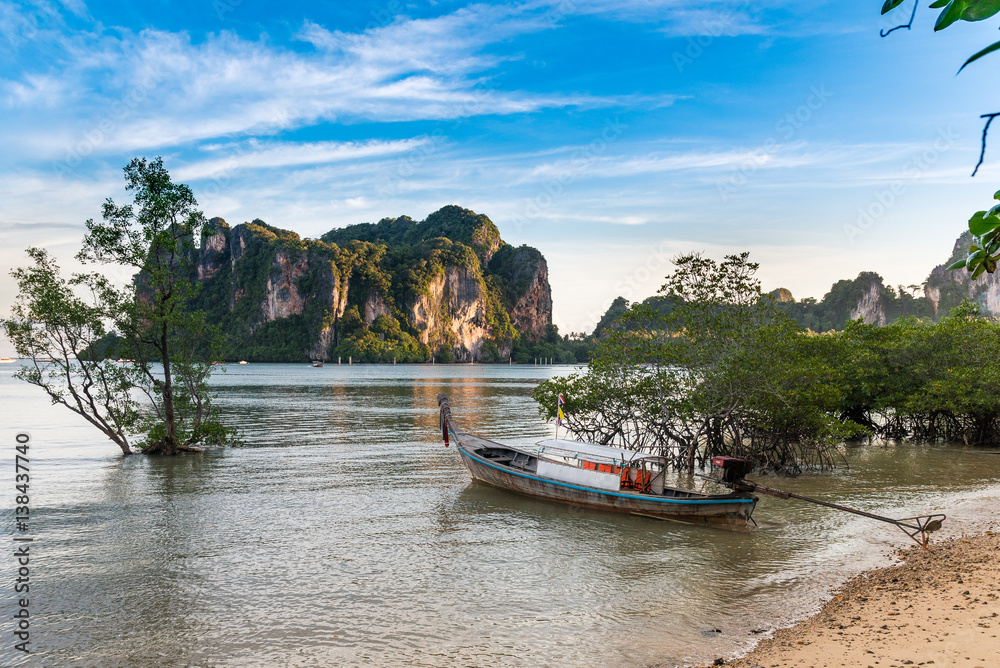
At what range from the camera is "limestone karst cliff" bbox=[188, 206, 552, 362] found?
6166 inches

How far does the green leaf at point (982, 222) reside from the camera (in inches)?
56.2

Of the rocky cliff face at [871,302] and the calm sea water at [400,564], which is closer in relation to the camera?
the calm sea water at [400,564]

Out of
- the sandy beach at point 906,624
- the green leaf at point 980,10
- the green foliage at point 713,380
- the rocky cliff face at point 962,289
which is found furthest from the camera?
the rocky cliff face at point 962,289

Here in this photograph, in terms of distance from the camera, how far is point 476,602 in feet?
35.0

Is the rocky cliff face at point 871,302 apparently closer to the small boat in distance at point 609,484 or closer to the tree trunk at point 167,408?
the small boat in distance at point 609,484

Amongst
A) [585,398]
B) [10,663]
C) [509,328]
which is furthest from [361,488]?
[509,328]

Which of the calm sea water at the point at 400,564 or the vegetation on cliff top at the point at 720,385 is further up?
the vegetation on cliff top at the point at 720,385

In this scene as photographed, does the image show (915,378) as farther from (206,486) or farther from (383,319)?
(383,319)

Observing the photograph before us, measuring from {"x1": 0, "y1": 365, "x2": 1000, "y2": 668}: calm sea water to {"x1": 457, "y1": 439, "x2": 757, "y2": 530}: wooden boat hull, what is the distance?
0.32 metres

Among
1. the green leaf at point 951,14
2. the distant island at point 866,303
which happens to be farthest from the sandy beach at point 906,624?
the distant island at point 866,303

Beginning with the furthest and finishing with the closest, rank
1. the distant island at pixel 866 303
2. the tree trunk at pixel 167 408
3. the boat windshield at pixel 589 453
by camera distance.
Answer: the distant island at pixel 866 303 < the tree trunk at pixel 167 408 < the boat windshield at pixel 589 453

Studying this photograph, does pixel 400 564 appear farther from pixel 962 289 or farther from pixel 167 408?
pixel 962 289

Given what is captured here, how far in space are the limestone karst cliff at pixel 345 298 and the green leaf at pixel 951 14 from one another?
156 metres

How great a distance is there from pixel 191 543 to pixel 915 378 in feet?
90.7
